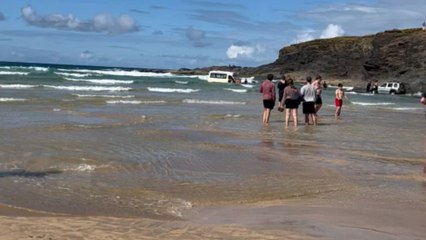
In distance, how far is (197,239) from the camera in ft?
17.1

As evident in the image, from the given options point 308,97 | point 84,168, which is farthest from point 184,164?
point 308,97

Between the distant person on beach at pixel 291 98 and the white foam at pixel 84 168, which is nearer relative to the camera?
the white foam at pixel 84 168

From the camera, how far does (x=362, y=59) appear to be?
318 feet

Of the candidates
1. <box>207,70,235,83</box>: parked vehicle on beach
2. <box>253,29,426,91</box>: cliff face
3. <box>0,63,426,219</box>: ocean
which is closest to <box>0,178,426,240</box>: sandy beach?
<box>0,63,426,219</box>: ocean

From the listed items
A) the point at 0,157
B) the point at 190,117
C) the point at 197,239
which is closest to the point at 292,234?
the point at 197,239

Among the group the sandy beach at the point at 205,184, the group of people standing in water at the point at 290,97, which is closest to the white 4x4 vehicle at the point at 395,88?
the group of people standing in water at the point at 290,97

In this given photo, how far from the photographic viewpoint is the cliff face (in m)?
72.9

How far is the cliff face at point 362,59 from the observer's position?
239 feet

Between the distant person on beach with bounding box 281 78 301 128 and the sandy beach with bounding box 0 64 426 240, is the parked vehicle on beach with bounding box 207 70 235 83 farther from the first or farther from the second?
the sandy beach with bounding box 0 64 426 240

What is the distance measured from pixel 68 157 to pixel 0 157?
1.04 metres

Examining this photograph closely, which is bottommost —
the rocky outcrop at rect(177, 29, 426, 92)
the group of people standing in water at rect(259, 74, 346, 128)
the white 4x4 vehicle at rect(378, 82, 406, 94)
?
the white 4x4 vehicle at rect(378, 82, 406, 94)

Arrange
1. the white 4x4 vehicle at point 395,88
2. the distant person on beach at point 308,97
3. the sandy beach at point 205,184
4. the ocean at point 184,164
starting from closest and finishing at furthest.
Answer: the sandy beach at point 205,184, the ocean at point 184,164, the distant person on beach at point 308,97, the white 4x4 vehicle at point 395,88

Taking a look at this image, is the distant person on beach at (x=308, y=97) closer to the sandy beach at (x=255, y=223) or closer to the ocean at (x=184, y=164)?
the ocean at (x=184, y=164)

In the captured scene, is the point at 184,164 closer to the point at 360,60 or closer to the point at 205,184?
the point at 205,184
